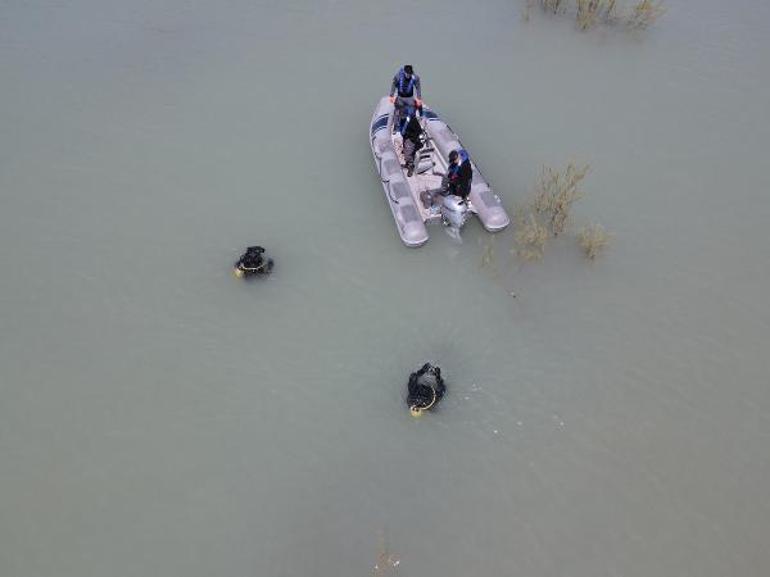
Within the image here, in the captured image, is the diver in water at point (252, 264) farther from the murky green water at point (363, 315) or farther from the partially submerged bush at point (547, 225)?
the partially submerged bush at point (547, 225)

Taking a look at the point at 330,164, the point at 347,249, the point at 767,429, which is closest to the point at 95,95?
the point at 330,164

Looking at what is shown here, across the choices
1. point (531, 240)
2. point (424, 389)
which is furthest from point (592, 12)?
point (424, 389)

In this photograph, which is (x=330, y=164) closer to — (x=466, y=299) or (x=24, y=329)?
(x=466, y=299)

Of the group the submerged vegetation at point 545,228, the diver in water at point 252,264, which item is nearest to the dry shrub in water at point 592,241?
the submerged vegetation at point 545,228

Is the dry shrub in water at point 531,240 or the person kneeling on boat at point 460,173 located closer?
the person kneeling on boat at point 460,173

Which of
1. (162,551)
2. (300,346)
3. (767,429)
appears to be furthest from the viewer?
(300,346)
